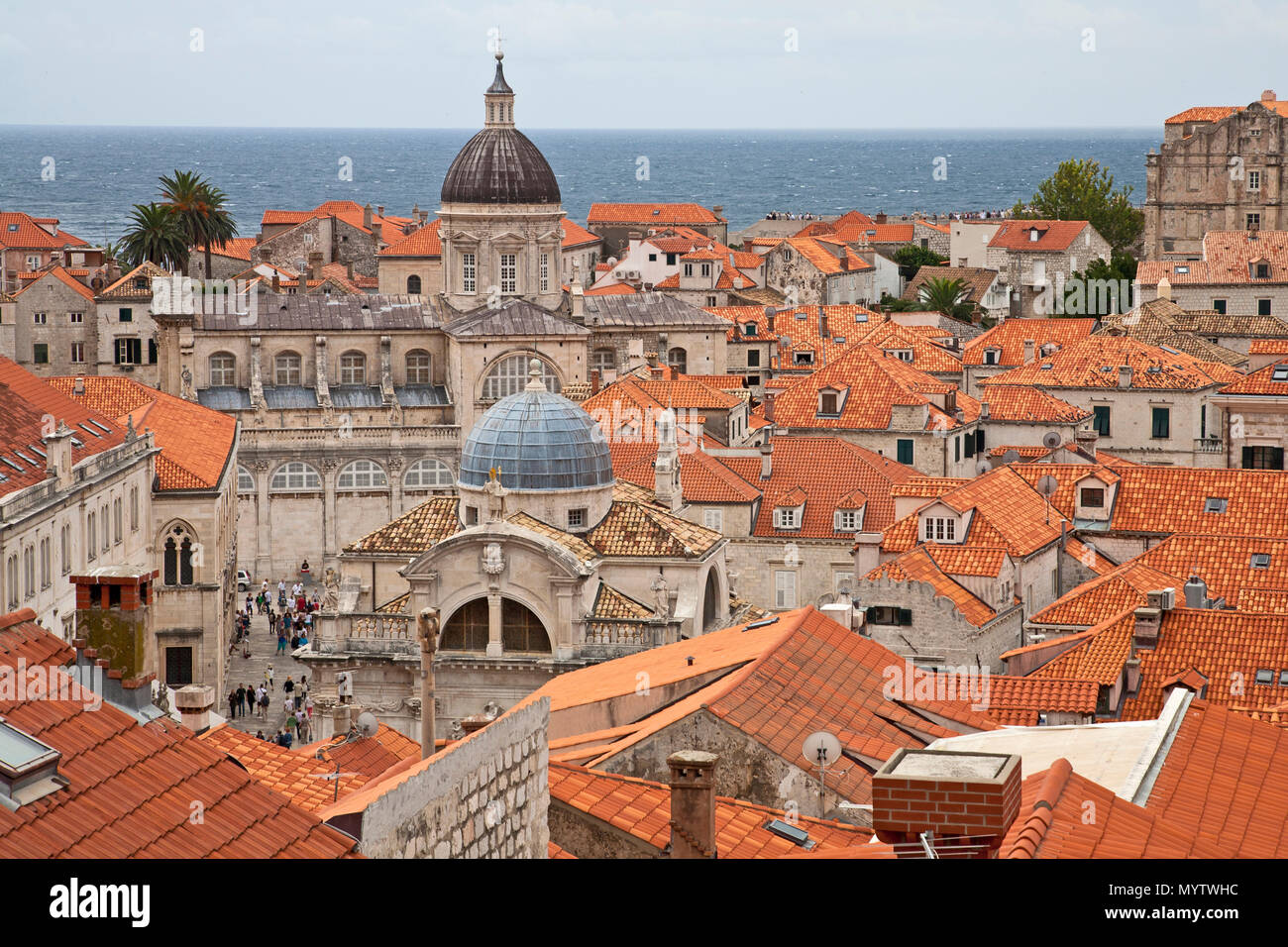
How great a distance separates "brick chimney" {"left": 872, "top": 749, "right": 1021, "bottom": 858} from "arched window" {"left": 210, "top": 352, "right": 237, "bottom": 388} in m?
73.5

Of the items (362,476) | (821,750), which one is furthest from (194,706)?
(362,476)

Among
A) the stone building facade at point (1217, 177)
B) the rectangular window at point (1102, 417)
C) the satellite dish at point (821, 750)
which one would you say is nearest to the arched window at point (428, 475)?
the rectangular window at point (1102, 417)

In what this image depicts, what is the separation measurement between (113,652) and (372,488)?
205 ft

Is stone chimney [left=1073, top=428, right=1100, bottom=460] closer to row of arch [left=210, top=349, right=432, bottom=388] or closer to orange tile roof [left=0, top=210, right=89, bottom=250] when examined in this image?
row of arch [left=210, top=349, right=432, bottom=388]

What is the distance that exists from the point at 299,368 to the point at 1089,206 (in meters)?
85.3

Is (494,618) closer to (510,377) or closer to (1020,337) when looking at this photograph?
(510,377)

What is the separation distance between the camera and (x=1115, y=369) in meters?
81.4

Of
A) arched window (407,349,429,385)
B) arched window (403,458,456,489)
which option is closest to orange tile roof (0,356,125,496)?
arched window (403,458,456,489)

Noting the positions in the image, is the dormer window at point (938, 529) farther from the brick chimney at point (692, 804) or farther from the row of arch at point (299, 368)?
the row of arch at point (299, 368)

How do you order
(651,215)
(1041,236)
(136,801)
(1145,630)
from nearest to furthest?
(136,801) < (1145,630) < (1041,236) < (651,215)

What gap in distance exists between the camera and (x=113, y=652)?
72.6ft

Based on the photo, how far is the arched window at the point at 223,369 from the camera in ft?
293

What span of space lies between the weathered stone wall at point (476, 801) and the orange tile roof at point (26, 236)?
126 meters
